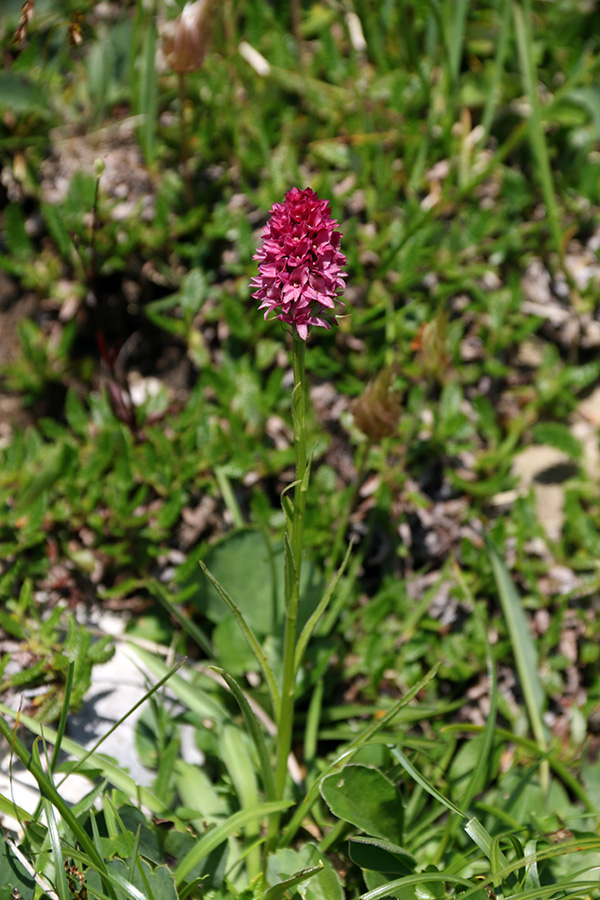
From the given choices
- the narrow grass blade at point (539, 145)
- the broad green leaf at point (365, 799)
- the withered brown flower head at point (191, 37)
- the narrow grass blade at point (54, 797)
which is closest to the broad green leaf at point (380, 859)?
the broad green leaf at point (365, 799)

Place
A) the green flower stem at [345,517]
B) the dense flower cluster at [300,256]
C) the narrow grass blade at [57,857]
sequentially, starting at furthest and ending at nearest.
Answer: the green flower stem at [345,517], the narrow grass blade at [57,857], the dense flower cluster at [300,256]

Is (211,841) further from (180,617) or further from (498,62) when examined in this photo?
(498,62)

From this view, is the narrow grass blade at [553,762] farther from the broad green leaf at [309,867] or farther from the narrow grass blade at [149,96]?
the narrow grass blade at [149,96]

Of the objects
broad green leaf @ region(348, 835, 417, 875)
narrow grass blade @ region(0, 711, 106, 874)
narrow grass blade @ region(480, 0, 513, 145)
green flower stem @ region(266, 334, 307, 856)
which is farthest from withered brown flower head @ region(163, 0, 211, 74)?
broad green leaf @ region(348, 835, 417, 875)

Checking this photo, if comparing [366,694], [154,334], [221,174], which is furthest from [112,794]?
[221,174]

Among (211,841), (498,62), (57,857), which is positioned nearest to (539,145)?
(498,62)

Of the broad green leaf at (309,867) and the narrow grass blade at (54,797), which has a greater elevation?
the narrow grass blade at (54,797)

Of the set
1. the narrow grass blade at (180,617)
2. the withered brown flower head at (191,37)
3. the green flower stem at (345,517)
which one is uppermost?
the withered brown flower head at (191,37)
